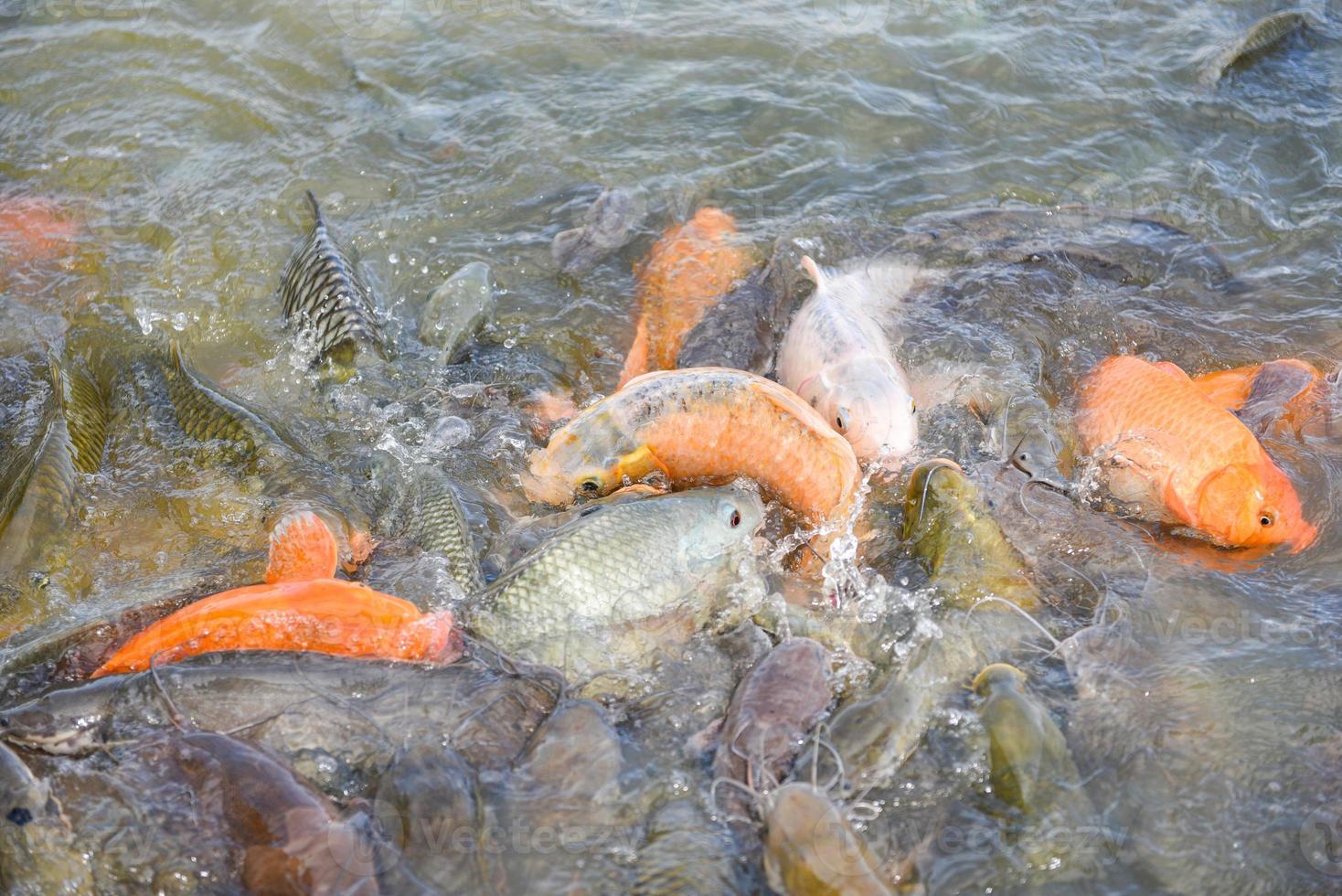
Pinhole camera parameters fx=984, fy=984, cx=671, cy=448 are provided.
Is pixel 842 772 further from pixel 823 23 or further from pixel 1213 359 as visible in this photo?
pixel 823 23

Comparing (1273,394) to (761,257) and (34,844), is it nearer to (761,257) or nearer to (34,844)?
(761,257)

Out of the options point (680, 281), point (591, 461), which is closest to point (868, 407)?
point (591, 461)

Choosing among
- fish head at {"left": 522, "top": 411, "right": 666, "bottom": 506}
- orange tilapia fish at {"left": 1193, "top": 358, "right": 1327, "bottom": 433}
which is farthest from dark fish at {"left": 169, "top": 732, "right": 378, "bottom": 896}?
orange tilapia fish at {"left": 1193, "top": 358, "right": 1327, "bottom": 433}

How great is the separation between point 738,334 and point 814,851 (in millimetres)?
2675

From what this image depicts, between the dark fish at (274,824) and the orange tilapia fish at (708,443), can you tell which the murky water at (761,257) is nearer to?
the dark fish at (274,824)

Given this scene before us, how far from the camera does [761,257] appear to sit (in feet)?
17.9

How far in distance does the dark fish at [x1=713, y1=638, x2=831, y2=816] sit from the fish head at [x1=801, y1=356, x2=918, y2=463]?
1.03 meters

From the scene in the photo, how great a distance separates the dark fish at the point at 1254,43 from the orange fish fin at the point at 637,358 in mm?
4803

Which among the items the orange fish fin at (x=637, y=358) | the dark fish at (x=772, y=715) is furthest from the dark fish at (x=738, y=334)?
the dark fish at (x=772, y=715)

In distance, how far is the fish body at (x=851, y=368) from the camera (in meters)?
3.90

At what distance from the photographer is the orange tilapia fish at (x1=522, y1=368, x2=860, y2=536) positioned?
362 centimetres

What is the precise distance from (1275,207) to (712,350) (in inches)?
151

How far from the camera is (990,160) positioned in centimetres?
639

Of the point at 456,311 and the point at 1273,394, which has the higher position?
the point at 456,311
